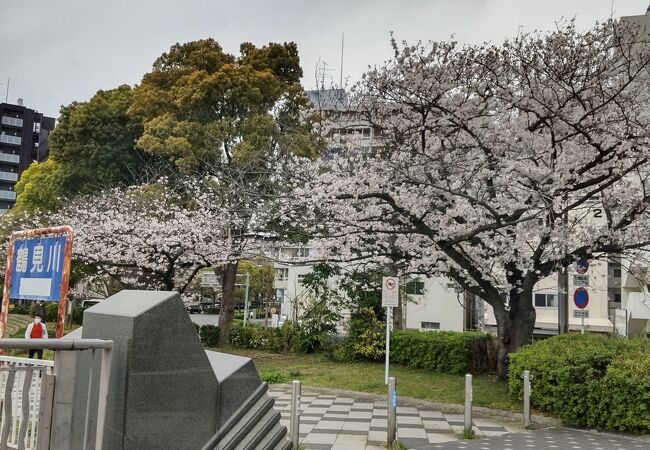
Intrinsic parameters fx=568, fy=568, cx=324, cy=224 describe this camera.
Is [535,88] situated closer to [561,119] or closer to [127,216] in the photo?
[561,119]

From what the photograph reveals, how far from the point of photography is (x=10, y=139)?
65.4 m

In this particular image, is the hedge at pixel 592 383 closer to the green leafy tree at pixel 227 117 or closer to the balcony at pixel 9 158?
the green leafy tree at pixel 227 117

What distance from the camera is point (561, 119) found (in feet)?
33.4

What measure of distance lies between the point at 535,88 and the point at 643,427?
233 inches

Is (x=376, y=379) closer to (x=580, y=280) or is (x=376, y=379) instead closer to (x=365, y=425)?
(x=365, y=425)

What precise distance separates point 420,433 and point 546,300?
27.9 m

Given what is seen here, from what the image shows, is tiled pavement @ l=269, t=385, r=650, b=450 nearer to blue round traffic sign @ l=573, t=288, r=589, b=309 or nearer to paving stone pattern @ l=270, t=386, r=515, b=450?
paving stone pattern @ l=270, t=386, r=515, b=450

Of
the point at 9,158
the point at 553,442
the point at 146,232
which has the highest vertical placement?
the point at 9,158

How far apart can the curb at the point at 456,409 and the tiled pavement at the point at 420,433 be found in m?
0.21

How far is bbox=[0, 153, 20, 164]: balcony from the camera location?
65.1m

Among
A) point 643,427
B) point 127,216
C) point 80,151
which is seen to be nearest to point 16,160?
point 80,151

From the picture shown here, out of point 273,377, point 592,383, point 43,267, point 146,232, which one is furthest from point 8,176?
point 592,383

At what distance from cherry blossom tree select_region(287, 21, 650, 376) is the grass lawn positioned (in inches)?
58.4

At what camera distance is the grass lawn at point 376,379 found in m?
11.5
